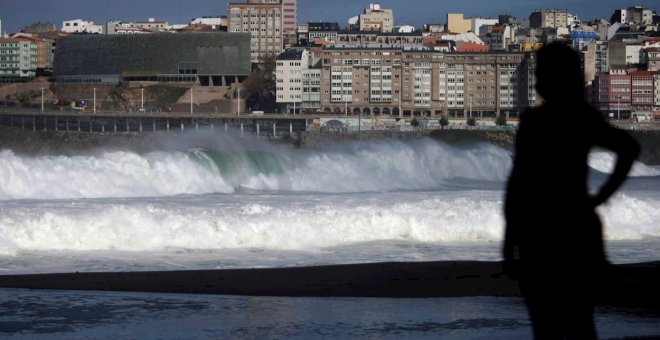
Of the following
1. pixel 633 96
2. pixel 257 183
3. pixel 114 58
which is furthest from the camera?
pixel 114 58

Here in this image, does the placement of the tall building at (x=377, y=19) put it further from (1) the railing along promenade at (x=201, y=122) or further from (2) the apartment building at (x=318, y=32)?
(1) the railing along promenade at (x=201, y=122)

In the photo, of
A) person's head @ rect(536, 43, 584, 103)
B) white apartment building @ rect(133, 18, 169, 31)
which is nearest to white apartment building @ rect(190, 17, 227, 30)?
white apartment building @ rect(133, 18, 169, 31)

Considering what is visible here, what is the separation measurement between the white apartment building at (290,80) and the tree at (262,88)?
1.70 meters

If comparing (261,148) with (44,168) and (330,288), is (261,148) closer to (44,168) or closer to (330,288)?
(44,168)

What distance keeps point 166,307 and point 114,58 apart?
9321 centimetres

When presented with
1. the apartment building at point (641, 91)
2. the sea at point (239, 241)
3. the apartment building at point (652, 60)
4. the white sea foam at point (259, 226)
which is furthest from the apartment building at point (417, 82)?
the white sea foam at point (259, 226)

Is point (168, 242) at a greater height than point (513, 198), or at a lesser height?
lesser

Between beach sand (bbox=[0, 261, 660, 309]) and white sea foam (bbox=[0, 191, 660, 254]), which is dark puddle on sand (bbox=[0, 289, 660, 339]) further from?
white sea foam (bbox=[0, 191, 660, 254])

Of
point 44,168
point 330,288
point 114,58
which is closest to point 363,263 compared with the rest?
point 330,288

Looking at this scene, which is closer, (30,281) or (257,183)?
(30,281)

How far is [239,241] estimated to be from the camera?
16.5m

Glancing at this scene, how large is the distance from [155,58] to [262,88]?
11771mm

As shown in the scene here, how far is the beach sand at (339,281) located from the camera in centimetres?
1080

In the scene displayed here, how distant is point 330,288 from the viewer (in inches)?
446
